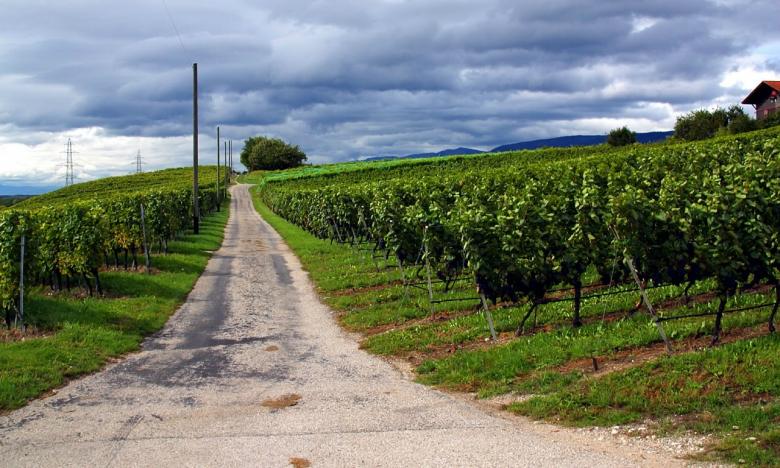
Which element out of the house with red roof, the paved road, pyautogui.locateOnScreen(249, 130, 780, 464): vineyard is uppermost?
the house with red roof

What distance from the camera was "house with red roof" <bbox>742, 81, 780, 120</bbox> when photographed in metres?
67.4

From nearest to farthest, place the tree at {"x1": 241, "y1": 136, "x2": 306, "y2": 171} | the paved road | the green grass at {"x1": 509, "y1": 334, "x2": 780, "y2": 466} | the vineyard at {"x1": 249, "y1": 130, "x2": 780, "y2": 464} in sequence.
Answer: the green grass at {"x1": 509, "y1": 334, "x2": 780, "y2": 466} → the paved road → the vineyard at {"x1": 249, "y1": 130, "x2": 780, "y2": 464} → the tree at {"x1": 241, "y1": 136, "x2": 306, "y2": 171}

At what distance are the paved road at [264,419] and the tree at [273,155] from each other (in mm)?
156053

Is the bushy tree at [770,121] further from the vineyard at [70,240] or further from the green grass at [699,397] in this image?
the green grass at [699,397]

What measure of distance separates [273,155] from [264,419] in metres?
162

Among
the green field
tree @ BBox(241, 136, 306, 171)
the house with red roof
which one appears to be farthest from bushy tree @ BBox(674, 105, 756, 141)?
tree @ BBox(241, 136, 306, 171)

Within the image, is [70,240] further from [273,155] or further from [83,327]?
[273,155]

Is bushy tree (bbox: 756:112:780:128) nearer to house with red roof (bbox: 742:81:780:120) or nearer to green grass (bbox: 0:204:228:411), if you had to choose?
house with red roof (bbox: 742:81:780:120)

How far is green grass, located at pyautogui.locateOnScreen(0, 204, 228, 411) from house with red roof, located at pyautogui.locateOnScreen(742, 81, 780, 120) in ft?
211

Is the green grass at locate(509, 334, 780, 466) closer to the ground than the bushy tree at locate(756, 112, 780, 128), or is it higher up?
closer to the ground

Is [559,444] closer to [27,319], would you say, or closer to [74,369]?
[74,369]

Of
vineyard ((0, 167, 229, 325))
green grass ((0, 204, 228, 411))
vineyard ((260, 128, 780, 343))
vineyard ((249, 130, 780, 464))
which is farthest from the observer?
vineyard ((0, 167, 229, 325))

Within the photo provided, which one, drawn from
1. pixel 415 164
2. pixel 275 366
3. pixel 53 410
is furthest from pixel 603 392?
pixel 415 164

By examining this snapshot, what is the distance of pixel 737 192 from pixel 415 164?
6976cm
